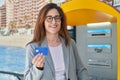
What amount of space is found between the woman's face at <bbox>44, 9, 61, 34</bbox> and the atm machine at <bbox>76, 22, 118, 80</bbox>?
0.61 metres

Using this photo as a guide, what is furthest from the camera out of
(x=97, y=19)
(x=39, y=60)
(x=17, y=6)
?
(x=17, y=6)

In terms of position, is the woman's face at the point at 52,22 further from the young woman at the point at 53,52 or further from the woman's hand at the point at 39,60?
the woman's hand at the point at 39,60

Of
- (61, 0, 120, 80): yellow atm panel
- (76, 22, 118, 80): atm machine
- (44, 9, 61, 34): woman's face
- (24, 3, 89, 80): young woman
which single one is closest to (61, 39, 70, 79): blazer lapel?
(24, 3, 89, 80): young woman

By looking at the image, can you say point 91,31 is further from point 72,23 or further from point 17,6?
point 17,6

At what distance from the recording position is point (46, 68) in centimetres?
176

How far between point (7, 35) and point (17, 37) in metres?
0.24

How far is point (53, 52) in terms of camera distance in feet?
5.94

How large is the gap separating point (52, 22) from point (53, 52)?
22 cm

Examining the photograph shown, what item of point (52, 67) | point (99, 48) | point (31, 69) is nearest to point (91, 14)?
point (99, 48)

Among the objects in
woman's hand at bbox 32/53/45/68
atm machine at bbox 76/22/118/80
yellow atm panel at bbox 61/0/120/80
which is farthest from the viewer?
atm machine at bbox 76/22/118/80

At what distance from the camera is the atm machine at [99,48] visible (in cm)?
219

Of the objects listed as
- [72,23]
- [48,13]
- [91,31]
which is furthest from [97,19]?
[48,13]

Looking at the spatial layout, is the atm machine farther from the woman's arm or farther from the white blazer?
the woman's arm

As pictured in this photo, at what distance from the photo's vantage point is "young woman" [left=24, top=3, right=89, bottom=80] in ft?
5.71
